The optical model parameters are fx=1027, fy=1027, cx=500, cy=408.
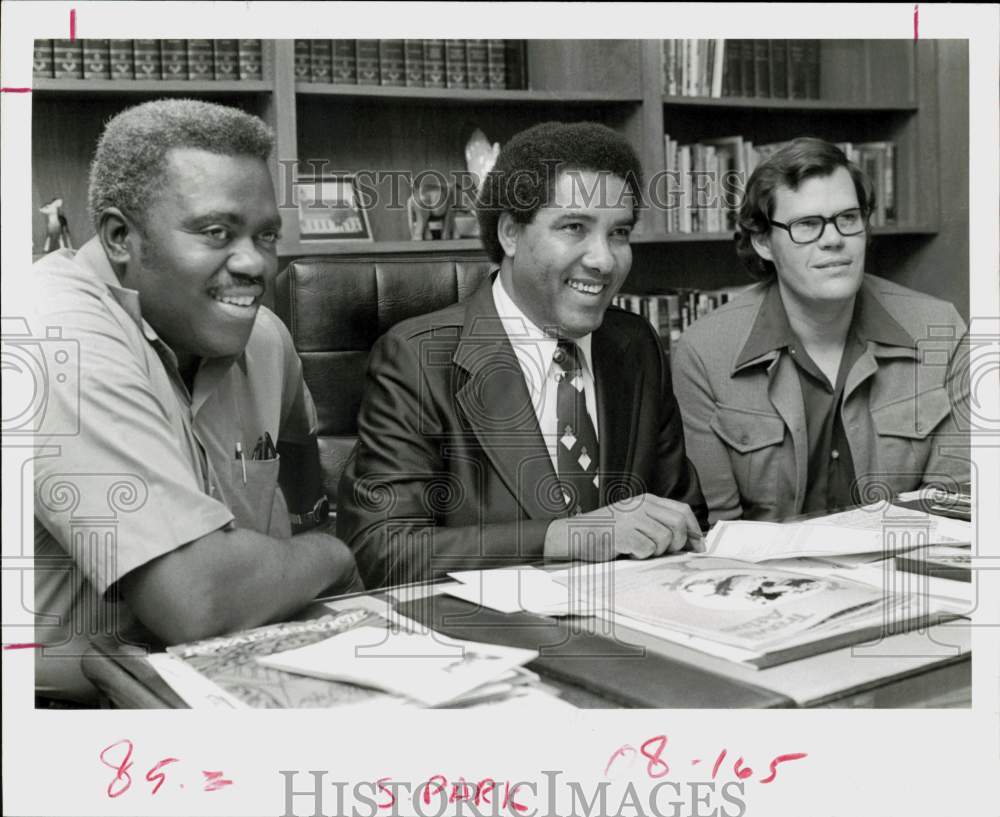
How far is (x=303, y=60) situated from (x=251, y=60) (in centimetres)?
11

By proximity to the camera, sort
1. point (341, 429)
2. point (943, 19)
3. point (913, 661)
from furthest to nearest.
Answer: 1. point (341, 429)
2. point (943, 19)
3. point (913, 661)

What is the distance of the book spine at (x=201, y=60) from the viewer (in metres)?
1.27

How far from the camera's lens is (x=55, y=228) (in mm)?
1202

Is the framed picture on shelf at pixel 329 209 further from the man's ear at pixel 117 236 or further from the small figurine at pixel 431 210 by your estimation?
the man's ear at pixel 117 236

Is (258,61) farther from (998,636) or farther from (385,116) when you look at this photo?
(998,636)

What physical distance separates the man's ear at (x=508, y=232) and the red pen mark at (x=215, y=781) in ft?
2.54

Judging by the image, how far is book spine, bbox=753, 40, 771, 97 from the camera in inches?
56.4

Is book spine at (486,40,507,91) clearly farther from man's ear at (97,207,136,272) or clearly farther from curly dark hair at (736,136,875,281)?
man's ear at (97,207,136,272)

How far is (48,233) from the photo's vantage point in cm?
120

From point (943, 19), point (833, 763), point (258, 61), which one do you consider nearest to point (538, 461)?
point (833, 763)

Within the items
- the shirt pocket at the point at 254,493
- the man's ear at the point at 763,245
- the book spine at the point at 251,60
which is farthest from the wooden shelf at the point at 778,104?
the shirt pocket at the point at 254,493

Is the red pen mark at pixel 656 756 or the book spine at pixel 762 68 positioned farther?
the book spine at pixel 762 68

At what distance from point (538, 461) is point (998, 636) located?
1.97 ft

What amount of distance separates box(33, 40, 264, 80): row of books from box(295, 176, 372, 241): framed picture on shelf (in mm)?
172
